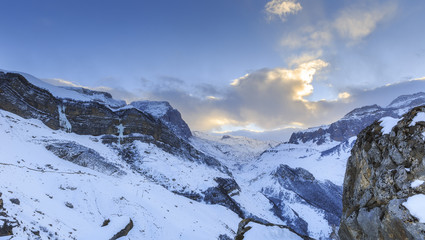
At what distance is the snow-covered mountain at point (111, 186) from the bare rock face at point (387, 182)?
6.65 meters

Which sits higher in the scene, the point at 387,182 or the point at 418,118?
the point at 418,118

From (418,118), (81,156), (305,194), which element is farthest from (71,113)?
(305,194)

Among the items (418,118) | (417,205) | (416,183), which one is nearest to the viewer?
(417,205)

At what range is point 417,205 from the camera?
677 centimetres

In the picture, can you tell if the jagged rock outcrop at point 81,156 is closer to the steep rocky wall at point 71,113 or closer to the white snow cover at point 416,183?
the steep rocky wall at point 71,113

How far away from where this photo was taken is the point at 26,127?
45062 millimetres

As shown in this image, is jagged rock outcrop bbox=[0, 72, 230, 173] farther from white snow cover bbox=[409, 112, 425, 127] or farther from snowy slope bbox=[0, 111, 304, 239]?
white snow cover bbox=[409, 112, 425, 127]

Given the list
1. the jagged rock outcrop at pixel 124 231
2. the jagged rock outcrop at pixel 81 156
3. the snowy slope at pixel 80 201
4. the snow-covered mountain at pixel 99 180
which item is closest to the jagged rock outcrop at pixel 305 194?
the snow-covered mountain at pixel 99 180

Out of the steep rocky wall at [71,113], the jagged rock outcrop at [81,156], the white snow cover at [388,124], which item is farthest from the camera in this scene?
the steep rocky wall at [71,113]

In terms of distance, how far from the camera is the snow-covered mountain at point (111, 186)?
61.6 ft

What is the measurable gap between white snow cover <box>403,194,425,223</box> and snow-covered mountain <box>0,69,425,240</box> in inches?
352

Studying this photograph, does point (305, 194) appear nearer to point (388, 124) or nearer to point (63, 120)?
point (63, 120)

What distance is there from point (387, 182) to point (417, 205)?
1.37 metres

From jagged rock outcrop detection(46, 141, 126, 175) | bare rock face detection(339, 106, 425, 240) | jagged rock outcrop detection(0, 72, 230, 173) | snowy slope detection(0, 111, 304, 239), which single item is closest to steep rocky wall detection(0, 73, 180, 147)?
jagged rock outcrop detection(0, 72, 230, 173)
